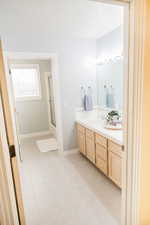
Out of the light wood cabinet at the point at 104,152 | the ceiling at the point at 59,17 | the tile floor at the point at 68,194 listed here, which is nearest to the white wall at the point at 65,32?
the ceiling at the point at 59,17

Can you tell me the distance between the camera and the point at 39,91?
15.5 feet

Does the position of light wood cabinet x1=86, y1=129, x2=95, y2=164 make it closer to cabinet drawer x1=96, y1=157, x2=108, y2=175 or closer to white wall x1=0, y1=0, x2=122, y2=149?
cabinet drawer x1=96, y1=157, x2=108, y2=175

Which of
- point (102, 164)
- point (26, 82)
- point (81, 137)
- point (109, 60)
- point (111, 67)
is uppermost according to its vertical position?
point (109, 60)

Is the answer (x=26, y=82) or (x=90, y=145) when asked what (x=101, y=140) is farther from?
(x=26, y=82)

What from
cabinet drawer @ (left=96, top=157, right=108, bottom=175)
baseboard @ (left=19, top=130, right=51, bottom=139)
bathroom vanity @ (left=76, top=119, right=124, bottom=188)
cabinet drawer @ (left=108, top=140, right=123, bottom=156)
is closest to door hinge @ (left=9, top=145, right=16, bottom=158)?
bathroom vanity @ (left=76, top=119, right=124, bottom=188)

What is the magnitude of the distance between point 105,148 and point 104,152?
81 millimetres

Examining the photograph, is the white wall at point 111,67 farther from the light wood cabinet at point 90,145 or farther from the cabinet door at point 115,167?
the cabinet door at point 115,167

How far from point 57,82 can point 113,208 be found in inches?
92.4

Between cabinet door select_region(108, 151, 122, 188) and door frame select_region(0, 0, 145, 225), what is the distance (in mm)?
620

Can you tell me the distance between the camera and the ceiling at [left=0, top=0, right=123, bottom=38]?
188 centimetres

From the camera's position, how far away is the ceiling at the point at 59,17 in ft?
6.16

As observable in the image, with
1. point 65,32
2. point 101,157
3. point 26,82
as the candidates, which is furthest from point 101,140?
point 26,82

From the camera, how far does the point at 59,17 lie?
7.39 ft

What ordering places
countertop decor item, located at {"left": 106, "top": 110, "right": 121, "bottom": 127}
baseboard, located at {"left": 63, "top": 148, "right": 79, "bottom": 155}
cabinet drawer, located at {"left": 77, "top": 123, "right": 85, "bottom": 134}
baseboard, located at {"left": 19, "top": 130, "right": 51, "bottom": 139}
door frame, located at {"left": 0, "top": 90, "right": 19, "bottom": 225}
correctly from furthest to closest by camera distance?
baseboard, located at {"left": 19, "top": 130, "right": 51, "bottom": 139} < baseboard, located at {"left": 63, "top": 148, "right": 79, "bottom": 155} < cabinet drawer, located at {"left": 77, "top": 123, "right": 85, "bottom": 134} < countertop decor item, located at {"left": 106, "top": 110, "right": 121, "bottom": 127} < door frame, located at {"left": 0, "top": 90, "right": 19, "bottom": 225}
